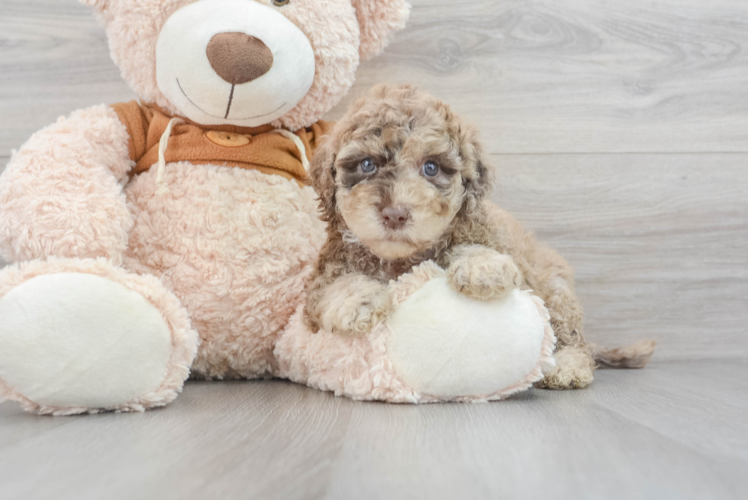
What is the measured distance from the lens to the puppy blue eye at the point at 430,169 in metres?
1.09

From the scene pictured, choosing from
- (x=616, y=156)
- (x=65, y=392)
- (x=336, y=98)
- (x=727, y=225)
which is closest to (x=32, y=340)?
(x=65, y=392)

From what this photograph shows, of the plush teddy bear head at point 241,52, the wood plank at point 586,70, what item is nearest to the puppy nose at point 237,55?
the plush teddy bear head at point 241,52

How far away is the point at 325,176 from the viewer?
117cm

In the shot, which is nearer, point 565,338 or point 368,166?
point 368,166

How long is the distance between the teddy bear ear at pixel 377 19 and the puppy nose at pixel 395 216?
2.17ft

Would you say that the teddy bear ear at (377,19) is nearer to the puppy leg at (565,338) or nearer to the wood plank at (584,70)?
the wood plank at (584,70)

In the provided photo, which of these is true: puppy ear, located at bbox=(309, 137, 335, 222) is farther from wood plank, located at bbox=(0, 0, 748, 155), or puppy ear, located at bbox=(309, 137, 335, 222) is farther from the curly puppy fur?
wood plank, located at bbox=(0, 0, 748, 155)

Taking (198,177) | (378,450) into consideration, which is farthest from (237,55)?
(378,450)

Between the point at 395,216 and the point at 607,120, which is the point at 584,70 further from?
the point at 395,216

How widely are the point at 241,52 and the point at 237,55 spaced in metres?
0.01

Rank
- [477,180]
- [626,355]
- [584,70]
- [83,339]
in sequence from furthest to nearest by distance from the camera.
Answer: [584,70]
[626,355]
[477,180]
[83,339]

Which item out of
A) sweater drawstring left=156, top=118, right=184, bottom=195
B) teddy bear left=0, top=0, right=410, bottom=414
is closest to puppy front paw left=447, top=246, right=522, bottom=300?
teddy bear left=0, top=0, right=410, bottom=414

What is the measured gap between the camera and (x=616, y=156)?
6.07 feet

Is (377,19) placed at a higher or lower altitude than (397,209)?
higher
